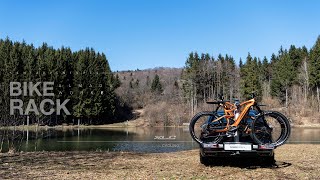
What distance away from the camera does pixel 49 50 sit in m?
76.1

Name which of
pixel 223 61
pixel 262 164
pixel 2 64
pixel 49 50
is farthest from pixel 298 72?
pixel 262 164

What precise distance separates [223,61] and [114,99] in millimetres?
34512

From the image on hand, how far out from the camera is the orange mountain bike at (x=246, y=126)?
28.0 ft

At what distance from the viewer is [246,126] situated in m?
8.62

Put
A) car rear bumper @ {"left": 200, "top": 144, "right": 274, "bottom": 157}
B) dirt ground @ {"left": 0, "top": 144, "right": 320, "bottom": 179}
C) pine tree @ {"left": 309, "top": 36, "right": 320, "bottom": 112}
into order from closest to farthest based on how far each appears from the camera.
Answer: dirt ground @ {"left": 0, "top": 144, "right": 320, "bottom": 179} < car rear bumper @ {"left": 200, "top": 144, "right": 274, "bottom": 157} < pine tree @ {"left": 309, "top": 36, "right": 320, "bottom": 112}

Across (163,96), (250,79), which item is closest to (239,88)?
(250,79)

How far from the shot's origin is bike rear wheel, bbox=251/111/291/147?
27.9 feet

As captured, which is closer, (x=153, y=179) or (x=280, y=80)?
(x=153, y=179)

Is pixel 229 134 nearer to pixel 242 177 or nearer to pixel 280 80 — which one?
pixel 242 177

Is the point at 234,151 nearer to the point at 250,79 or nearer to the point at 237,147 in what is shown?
the point at 237,147

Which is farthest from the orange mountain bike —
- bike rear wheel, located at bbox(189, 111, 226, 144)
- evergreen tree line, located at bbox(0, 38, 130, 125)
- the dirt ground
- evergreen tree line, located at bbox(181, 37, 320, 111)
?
evergreen tree line, located at bbox(181, 37, 320, 111)

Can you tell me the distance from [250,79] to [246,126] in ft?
248

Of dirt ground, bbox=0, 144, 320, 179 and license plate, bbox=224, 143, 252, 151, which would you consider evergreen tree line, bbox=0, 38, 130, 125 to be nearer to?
dirt ground, bbox=0, 144, 320, 179

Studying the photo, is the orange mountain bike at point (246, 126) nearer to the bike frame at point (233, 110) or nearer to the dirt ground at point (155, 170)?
the bike frame at point (233, 110)
